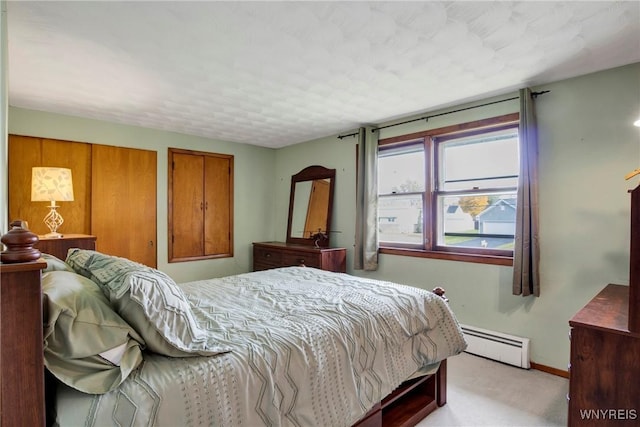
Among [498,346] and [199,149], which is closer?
[498,346]

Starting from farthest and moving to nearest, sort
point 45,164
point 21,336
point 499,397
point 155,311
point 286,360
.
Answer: point 45,164 < point 499,397 < point 286,360 < point 155,311 < point 21,336

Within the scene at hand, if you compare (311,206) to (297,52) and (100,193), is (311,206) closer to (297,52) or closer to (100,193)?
(100,193)

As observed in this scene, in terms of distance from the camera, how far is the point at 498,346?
2.93 metres

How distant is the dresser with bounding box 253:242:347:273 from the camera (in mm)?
3969

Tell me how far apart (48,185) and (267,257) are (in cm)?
253

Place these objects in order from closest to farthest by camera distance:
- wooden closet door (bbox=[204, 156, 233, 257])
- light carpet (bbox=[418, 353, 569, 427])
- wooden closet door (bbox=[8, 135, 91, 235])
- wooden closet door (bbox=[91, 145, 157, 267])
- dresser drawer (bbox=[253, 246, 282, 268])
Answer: light carpet (bbox=[418, 353, 569, 427]) < wooden closet door (bbox=[8, 135, 91, 235]) < wooden closet door (bbox=[91, 145, 157, 267]) < dresser drawer (bbox=[253, 246, 282, 268]) < wooden closet door (bbox=[204, 156, 233, 257])

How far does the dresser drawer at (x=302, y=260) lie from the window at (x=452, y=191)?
784mm

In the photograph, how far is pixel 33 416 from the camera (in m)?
0.86

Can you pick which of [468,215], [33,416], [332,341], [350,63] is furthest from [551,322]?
[33,416]

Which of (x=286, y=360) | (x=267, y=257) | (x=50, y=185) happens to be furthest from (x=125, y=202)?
(x=286, y=360)

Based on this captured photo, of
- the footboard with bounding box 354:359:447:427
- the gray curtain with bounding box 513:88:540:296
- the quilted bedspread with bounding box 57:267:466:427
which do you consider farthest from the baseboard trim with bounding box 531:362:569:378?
the quilted bedspread with bounding box 57:267:466:427

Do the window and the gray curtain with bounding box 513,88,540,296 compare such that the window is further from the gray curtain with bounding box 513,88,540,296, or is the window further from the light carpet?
the light carpet

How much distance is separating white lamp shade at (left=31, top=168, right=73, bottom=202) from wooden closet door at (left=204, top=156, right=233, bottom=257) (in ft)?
5.79

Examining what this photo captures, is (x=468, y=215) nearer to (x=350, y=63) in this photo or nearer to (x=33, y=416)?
(x=350, y=63)
